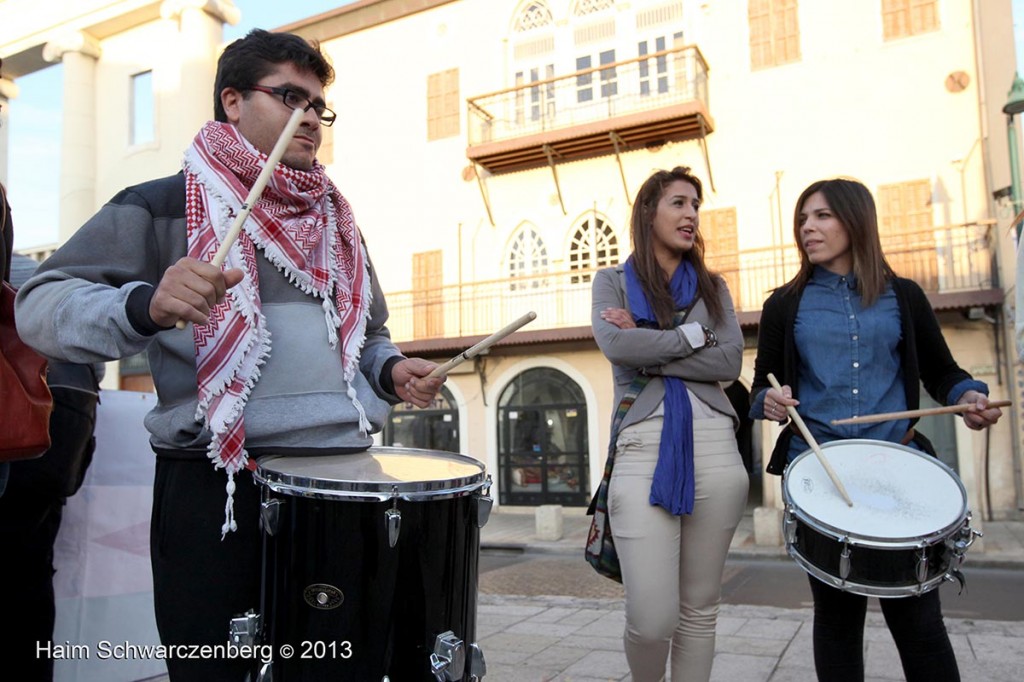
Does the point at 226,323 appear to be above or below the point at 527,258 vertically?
below

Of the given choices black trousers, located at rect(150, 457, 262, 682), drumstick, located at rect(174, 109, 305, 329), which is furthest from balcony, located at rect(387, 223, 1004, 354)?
drumstick, located at rect(174, 109, 305, 329)

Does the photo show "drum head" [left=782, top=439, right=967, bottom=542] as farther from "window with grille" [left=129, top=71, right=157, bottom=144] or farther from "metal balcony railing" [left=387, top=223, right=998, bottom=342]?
"window with grille" [left=129, top=71, right=157, bottom=144]

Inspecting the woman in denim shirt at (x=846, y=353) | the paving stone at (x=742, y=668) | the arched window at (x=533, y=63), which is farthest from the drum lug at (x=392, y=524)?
the arched window at (x=533, y=63)

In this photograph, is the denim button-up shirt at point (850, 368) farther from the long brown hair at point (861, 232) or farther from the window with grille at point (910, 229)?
the window with grille at point (910, 229)

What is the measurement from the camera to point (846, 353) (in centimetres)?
285

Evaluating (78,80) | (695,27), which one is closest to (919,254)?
(695,27)

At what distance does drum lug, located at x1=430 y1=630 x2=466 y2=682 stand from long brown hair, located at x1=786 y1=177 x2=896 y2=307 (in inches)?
77.9

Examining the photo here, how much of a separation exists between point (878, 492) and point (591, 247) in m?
14.0

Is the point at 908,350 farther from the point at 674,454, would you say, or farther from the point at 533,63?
the point at 533,63

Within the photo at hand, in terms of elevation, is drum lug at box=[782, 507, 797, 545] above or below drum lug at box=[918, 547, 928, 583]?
above

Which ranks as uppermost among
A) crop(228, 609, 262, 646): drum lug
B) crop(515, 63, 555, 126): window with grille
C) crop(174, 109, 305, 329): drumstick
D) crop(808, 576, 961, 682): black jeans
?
crop(515, 63, 555, 126): window with grille

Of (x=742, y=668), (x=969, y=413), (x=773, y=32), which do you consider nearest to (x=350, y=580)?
(x=969, y=413)

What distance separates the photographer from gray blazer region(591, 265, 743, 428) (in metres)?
2.85

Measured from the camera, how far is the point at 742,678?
154 inches
